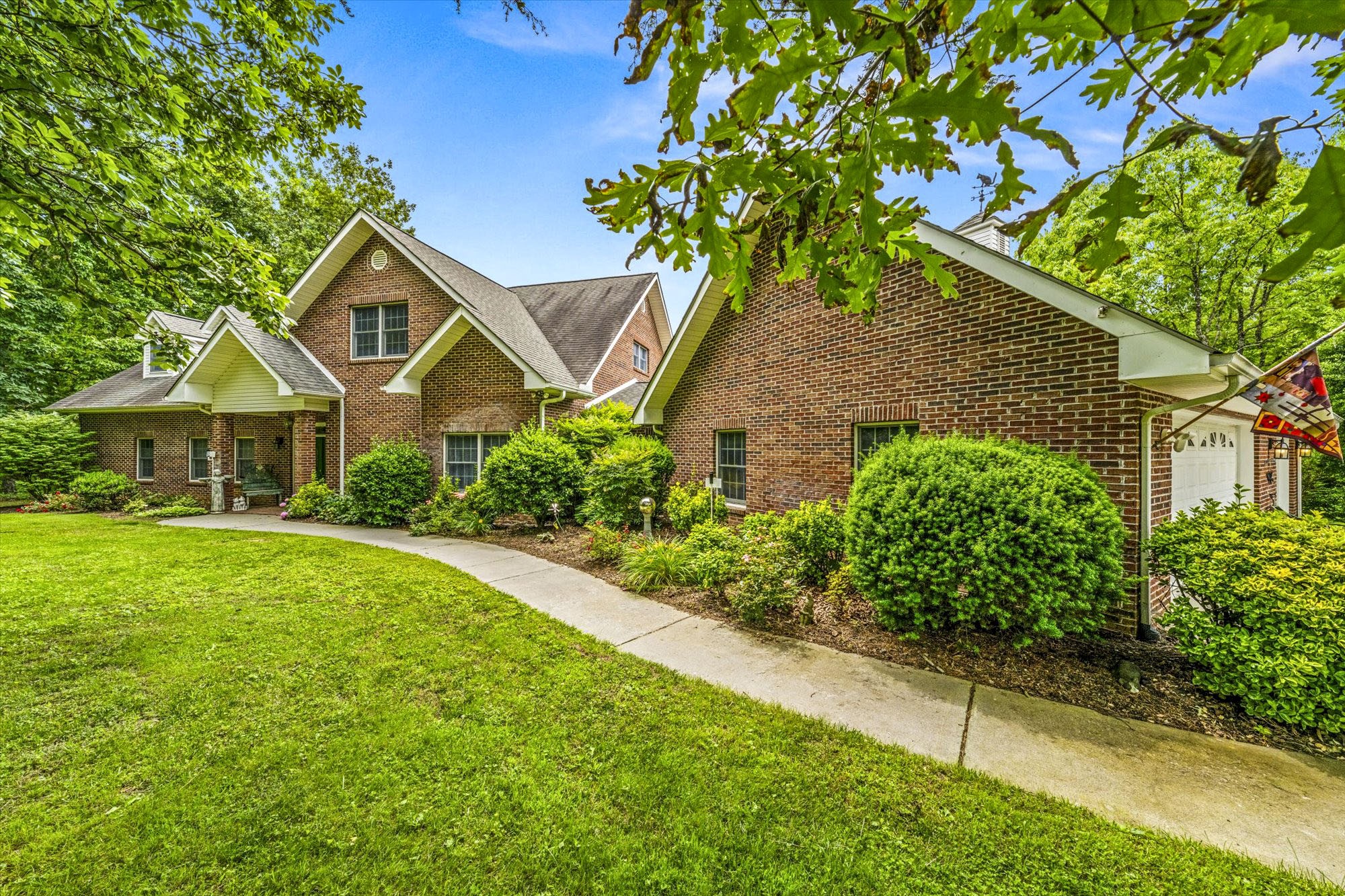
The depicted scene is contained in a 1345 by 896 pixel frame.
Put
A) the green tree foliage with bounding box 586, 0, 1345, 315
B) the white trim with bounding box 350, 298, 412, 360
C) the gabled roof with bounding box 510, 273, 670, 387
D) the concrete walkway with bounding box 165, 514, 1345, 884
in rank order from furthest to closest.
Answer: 1. the gabled roof with bounding box 510, 273, 670, 387
2. the white trim with bounding box 350, 298, 412, 360
3. the concrete walkway with bounding box 165, 514, 1345, 884
4. the green tree foliage with bounding box 586, 0, 1345, 315

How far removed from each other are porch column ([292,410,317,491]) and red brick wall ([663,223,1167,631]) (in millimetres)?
10178

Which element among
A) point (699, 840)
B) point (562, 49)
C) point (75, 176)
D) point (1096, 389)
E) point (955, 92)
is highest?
point (562, 49)

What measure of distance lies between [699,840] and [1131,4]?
370 cm

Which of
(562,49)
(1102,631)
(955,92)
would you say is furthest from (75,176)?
(1102,631)

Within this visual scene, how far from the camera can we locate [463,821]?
103 inches

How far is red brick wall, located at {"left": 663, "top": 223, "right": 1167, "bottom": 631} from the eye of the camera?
4.99 meters

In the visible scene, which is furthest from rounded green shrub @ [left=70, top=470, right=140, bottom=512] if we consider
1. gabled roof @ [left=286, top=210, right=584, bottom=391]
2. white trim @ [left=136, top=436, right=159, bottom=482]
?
gabled roof @ [left=286, top=210, right=584, bottom=391]

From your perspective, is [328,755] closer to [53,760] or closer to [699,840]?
[53,760]

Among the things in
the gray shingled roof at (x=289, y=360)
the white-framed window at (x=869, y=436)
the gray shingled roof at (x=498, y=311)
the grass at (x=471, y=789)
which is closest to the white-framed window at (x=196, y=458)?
the gray shingled roof at (x=289, y=360)

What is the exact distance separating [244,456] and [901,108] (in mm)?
→ 18793

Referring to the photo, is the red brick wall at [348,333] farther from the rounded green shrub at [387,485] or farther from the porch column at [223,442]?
the porch column at [223,442]

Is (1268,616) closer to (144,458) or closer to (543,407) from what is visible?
(543,407)

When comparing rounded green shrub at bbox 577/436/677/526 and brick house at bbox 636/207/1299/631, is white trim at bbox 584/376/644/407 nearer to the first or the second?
rounded green shrub at bbox 577/436/677/526

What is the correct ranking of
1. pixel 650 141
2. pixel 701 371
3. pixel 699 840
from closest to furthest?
pixel 699 840 < pixel 650 141 < pixel 701 371
